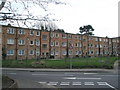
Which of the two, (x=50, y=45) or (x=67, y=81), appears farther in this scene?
(x=50, y=45)

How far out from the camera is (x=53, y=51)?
6731 cm

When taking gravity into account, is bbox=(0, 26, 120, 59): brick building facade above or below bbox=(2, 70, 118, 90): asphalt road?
above

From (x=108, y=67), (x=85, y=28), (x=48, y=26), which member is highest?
(x=85, y=28)

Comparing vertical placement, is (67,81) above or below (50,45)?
below

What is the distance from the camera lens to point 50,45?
67.0 meters

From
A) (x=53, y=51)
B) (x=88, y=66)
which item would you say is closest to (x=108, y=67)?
(x=88, y=66)

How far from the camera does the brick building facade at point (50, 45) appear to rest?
5591 centimetres

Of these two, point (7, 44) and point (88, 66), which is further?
point (7, 44)

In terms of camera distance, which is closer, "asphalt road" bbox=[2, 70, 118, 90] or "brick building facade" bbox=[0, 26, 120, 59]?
"asphalt road" bbox=[2, 70, 118, 90]

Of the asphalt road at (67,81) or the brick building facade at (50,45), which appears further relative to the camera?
→ the brick building facade at (50,45)

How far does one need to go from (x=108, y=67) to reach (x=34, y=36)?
1407 inches

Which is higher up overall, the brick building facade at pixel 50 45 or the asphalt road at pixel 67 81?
the brick building facade at pixel 50 45

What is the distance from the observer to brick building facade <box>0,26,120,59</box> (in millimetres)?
55909

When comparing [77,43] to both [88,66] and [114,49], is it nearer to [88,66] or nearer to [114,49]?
[114,49]
